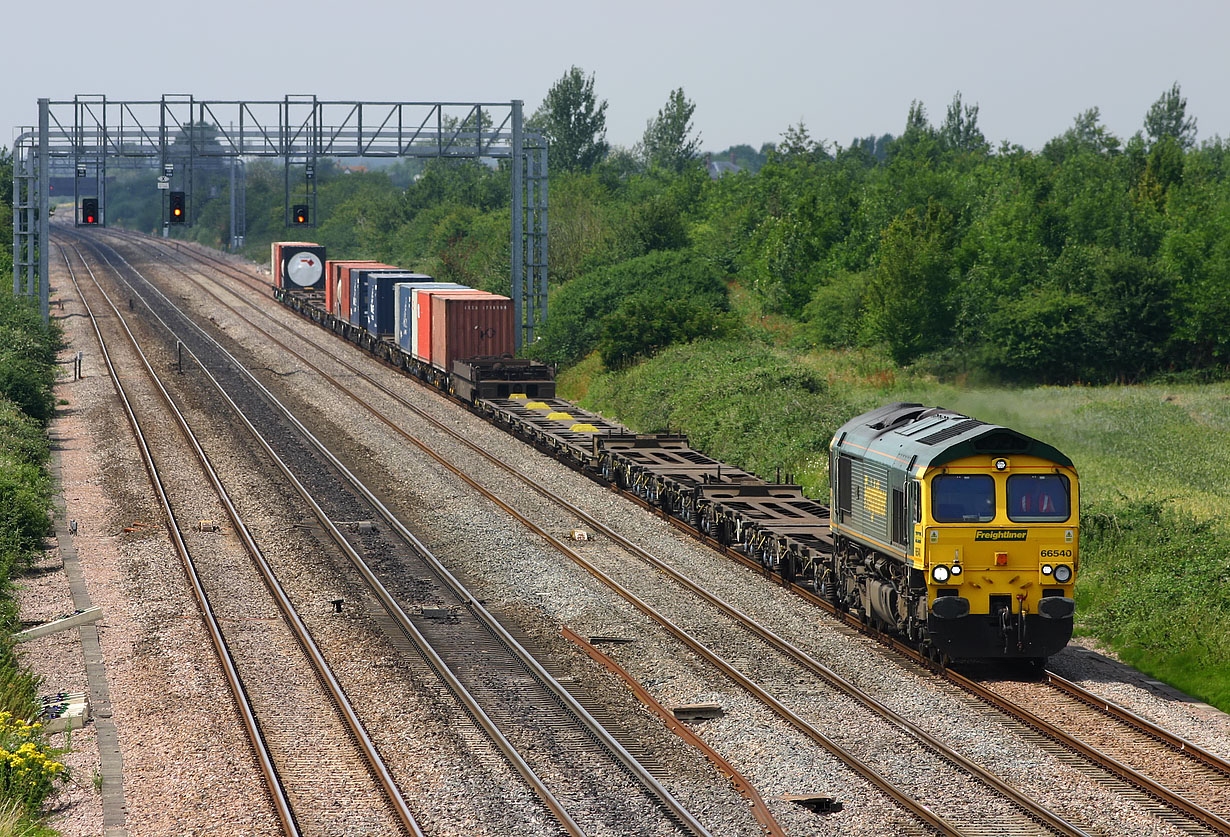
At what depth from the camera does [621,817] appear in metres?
13.5

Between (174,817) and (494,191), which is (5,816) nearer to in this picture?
(174,817)

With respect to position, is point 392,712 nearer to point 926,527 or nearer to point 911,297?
point 926,527

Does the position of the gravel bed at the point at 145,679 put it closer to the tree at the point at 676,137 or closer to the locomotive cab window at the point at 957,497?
the locomotive cab window at the point at 957,497

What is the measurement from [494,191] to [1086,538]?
8212cm

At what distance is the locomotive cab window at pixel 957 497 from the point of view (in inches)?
695

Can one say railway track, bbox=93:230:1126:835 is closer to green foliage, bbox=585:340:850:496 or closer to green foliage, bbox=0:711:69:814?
green foliage, bbox=585:340:850:496

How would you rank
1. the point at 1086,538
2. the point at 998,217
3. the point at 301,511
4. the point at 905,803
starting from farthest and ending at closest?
the point at 998,217 → the point at 301,511 → the point at 1086,538 → the point at 905,803

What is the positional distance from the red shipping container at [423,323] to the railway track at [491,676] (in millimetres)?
11974

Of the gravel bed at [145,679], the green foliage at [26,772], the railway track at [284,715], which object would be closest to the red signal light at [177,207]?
the gravel bed at [145,679]

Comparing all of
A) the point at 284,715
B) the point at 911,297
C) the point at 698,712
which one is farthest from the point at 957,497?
the point at 911,297

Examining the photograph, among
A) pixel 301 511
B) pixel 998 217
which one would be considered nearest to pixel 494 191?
pixel 998 217

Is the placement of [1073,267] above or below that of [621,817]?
above

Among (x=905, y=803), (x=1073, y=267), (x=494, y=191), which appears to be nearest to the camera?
(x=905, y=803)

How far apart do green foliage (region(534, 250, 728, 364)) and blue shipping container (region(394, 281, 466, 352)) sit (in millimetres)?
5099
